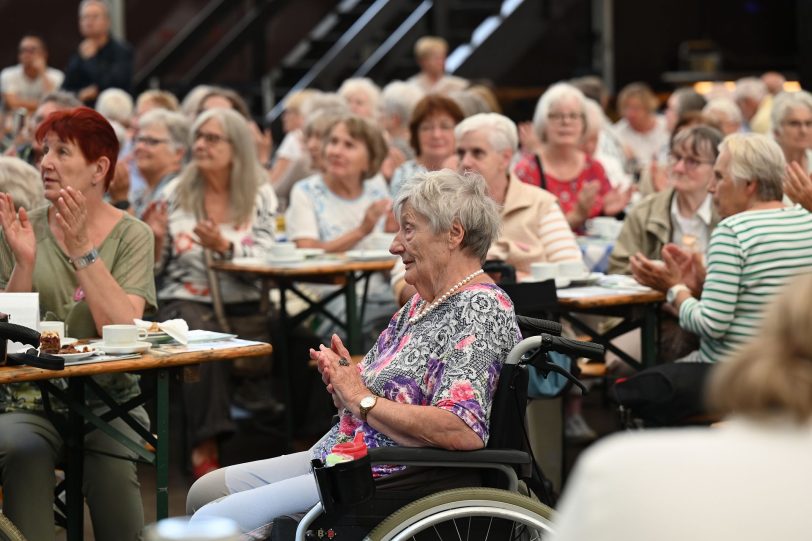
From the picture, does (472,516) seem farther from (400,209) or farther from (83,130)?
(83,130)

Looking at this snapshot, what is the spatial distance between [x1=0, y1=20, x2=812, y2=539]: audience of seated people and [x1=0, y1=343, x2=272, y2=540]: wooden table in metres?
0.08

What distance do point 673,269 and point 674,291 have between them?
99 mm

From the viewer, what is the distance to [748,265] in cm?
434

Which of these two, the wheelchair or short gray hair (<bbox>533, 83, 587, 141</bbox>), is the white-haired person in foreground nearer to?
the wheelchair

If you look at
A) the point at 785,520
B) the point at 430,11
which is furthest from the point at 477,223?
the point at 430,11

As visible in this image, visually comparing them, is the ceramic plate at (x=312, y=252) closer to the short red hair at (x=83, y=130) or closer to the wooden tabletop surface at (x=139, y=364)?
the short red hair at (x=83, y=130)

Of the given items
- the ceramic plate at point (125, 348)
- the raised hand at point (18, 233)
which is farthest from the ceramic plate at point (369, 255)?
the ceramic plate at point (125, 348)

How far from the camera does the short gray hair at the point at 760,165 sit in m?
4.47

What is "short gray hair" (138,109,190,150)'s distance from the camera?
6895 millimetres

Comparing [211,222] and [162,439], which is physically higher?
[211,222]

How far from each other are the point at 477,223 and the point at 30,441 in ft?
4.68

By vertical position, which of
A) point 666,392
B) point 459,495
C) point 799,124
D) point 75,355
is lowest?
point 666,392

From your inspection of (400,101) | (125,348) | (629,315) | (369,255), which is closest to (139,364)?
(125,348)

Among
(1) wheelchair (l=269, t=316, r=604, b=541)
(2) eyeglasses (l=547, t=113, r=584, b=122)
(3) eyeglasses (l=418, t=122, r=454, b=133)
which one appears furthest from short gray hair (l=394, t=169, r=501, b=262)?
(2) eyeglasses (l=547, t=113, r=584, b=122)
